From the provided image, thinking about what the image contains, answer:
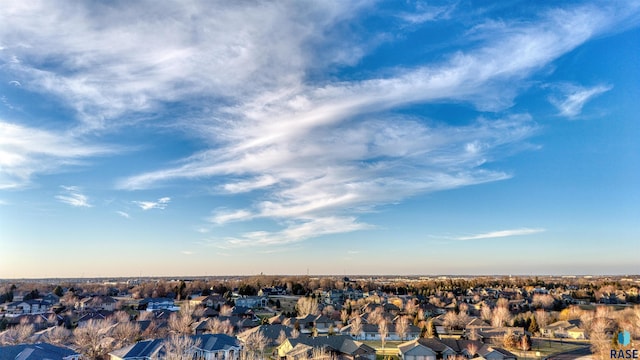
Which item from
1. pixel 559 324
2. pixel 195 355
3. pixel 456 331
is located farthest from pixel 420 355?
pixel 559 324

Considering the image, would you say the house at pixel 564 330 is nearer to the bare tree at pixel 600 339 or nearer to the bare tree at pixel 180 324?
the bare tree at pixel 600 339

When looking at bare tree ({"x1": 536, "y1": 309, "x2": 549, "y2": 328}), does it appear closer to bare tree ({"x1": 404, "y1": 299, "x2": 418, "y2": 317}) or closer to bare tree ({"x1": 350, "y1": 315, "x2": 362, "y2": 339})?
bare tree ({"x1": 404, "y1": 299, "x2": 418, "y2": 317})

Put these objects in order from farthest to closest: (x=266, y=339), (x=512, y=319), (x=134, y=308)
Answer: (x=134, y=308), (x=512, y=319), (x=266, y=339)

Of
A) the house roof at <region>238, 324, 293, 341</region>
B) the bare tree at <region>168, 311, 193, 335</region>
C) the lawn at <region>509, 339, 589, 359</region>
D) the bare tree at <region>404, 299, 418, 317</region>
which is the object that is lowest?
the lawn at <region>509, 339, 589, 359</region>

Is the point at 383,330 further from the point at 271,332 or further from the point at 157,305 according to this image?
the point at 157,305

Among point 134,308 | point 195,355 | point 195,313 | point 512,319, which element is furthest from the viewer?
point 134,308

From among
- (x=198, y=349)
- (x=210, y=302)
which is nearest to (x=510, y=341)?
(x=198, y=349)

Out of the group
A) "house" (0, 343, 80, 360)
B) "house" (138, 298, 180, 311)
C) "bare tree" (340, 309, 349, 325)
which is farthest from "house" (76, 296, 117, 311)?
"house" (0, 343, 80, 360)

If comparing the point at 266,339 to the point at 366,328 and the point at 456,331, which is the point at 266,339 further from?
the point at 456,331
